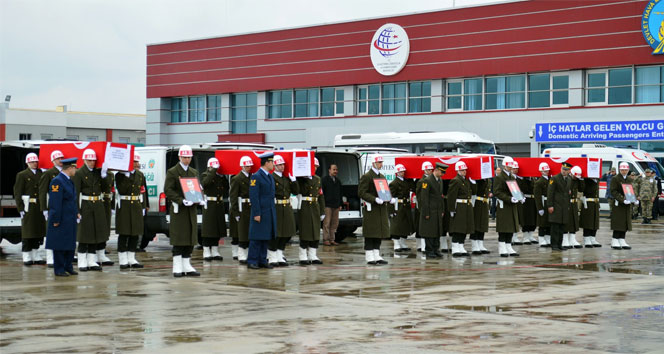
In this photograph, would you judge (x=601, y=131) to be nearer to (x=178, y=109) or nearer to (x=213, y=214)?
(x=213, y=214)

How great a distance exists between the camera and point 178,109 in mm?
58000

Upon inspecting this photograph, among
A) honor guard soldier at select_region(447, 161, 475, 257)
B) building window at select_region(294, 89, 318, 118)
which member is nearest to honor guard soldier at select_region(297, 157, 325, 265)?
honor guard soldier at select_region(447, 161, 475, 257)

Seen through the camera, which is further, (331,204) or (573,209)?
(331,204)

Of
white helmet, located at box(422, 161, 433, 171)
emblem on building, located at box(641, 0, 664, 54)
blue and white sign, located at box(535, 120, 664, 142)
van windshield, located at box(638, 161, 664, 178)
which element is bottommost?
white helmet, located at box(422, 161, 433, 171)

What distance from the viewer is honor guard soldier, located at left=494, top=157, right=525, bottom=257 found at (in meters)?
19.0

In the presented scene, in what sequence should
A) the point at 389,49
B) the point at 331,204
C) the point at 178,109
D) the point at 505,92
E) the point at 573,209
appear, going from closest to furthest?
the point at 573,209 < the point at 331,204 < the point at 505,92 < the point at 389,49 < the point at 178,109

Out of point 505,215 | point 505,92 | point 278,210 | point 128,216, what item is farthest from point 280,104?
point 128,216

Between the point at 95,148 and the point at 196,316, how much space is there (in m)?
5.80

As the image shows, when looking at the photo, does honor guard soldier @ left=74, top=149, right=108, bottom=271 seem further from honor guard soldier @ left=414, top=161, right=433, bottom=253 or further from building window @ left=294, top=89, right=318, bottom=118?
building window @ left=294, top=89, right=318, bottom=118

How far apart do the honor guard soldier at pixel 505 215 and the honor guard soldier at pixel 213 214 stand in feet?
18.5

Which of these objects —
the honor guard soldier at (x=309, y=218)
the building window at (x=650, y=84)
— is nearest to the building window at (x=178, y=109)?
the building window at (x=650, y=84)

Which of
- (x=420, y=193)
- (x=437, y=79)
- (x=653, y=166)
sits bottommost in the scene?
(x=420, y=193)

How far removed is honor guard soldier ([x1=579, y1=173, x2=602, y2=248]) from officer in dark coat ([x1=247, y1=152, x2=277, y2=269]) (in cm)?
844

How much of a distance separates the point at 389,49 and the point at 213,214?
30.8m
